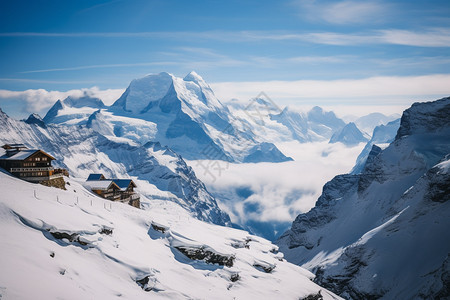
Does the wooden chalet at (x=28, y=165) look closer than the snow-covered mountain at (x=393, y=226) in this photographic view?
Yes

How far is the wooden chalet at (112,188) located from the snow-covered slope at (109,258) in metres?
11.0

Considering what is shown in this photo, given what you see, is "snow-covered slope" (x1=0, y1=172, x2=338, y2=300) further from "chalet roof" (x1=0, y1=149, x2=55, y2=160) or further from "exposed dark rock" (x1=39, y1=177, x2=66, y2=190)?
"chalet roof" (x1=0, y1=149, x2=55, y2=160)

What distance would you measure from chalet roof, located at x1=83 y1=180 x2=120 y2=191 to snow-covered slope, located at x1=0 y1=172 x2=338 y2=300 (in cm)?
1055

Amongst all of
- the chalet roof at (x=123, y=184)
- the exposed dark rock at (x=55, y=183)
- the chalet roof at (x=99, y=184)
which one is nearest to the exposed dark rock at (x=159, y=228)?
the exposed dark rock at (x=55, y=183)

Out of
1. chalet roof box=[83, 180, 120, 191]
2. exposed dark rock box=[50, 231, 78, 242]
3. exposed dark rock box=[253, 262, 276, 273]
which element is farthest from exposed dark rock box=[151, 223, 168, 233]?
chalet roof box=[83, 180, 120, 191]

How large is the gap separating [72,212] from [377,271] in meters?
92.6

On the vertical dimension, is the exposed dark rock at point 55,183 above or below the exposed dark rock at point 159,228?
above

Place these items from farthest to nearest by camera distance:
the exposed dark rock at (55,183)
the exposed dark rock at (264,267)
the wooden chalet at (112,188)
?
the wooden chalet at (112,188), the exposed dark rock at (264,267), the exposed dark rock at (55,183)

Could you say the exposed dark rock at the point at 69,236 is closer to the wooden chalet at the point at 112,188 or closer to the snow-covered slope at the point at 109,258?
the snow-covered slope at the point at 109,258

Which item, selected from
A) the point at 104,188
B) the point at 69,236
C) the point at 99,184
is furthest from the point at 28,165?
the point at 69,236

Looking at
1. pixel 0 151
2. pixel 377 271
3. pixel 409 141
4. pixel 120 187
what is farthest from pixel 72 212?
pixel 409 141

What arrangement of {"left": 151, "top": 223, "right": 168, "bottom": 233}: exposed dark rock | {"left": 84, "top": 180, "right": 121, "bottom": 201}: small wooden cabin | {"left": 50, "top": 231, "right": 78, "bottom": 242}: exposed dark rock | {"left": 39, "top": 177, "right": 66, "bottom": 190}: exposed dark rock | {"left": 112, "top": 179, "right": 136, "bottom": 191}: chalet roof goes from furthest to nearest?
{"left": 112, "top": 179, "right": 136, "bottom": 191}: chalet roof
{"left": 84, "top": 180, "right": 121, "bottom": 201}: small wooden cabin
{"left": 39, "top": 177, "right": 66, "bottom": 190}: exposed dark rock
{"left": 151, "top": 223, "right": 168, "bottom": 233}: exposed dark rock
{"left": 50, "top": 231, "right": 78, "bottom": 242}: exposed dark rock

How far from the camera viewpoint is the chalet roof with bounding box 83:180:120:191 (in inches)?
3046

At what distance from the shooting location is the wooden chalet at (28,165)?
5688 centimetres
